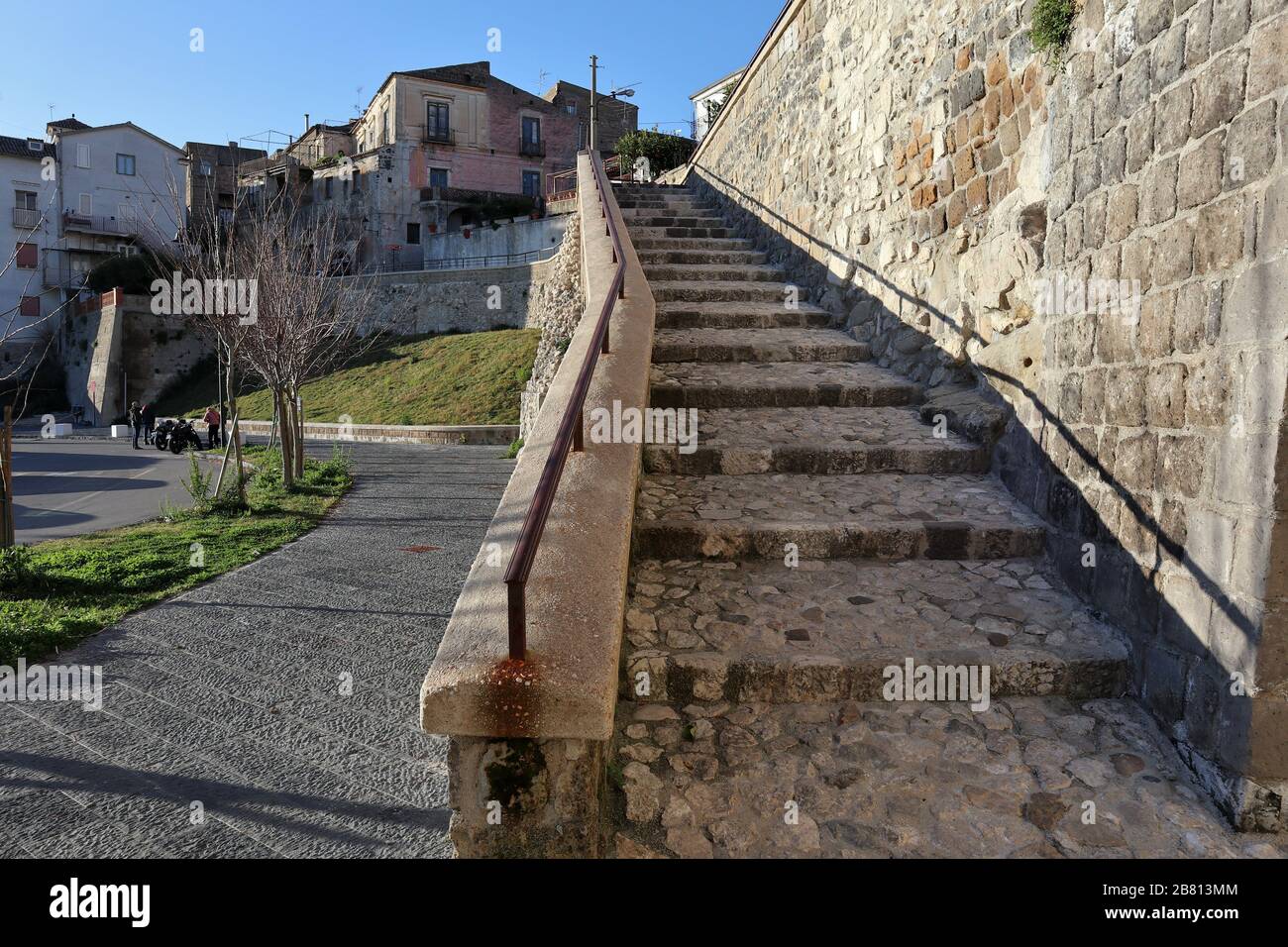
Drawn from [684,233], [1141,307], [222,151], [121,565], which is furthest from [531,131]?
[1141,307]

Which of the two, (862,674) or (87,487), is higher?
(862,674)

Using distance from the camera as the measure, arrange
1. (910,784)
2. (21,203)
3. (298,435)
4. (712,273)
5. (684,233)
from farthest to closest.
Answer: (21,203) < (298,435) < (684,233) < (712,273) < (910,784)

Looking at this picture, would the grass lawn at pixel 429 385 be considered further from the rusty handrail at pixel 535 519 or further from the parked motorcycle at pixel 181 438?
the rusty handrail at pixel 535 519

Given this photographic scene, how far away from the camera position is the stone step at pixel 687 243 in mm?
8844

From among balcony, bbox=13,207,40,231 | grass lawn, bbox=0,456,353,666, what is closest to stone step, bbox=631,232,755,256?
grass lawn, bbox=0,456,353,666

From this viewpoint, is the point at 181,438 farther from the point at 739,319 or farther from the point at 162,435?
the point at 739,319

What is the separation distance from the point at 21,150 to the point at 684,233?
43.1 meters

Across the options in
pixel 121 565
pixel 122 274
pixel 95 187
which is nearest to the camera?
pixel 121 565

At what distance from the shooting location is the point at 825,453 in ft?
13.6

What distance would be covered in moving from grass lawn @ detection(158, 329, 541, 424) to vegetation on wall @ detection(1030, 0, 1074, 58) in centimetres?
1892

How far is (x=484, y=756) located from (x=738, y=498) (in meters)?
2.18

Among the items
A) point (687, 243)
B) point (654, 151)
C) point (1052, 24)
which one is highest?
point (654, 151)

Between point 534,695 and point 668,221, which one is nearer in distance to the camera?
point 534,695

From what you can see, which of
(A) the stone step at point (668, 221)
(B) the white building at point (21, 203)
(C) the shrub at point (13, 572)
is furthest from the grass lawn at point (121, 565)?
(B) the white building at point (21, 203)
